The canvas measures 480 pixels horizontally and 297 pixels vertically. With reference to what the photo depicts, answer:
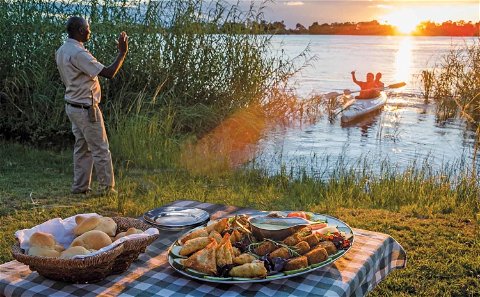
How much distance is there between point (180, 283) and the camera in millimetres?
2471

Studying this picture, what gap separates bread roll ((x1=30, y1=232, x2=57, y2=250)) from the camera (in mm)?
2543

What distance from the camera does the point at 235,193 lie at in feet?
23.8

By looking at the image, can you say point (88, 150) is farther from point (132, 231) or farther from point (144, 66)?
point (132, 231)

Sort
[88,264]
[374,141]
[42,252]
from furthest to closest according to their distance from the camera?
1. [374,141]
2. [42,252]
3. [88,264]

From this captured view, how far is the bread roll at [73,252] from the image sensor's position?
242 cm

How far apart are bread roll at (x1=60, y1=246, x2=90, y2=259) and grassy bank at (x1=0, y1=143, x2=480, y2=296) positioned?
2.64 metres

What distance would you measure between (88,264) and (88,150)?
5.10 metres

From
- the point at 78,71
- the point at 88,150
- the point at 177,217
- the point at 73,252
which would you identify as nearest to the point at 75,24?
the point at 78,71

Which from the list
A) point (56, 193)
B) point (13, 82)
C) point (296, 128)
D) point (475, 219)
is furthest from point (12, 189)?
point (296, 128)

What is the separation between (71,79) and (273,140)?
7639mm

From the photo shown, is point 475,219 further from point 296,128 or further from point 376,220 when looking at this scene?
point 296,128

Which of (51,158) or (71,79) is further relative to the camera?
(51,158)

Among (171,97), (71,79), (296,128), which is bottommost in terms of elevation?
(296,128)

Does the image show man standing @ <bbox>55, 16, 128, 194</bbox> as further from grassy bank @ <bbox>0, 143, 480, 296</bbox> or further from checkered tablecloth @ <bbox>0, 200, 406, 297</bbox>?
checkered tablecloth @ <bbox>0, 200, 406, 297</bbox>
